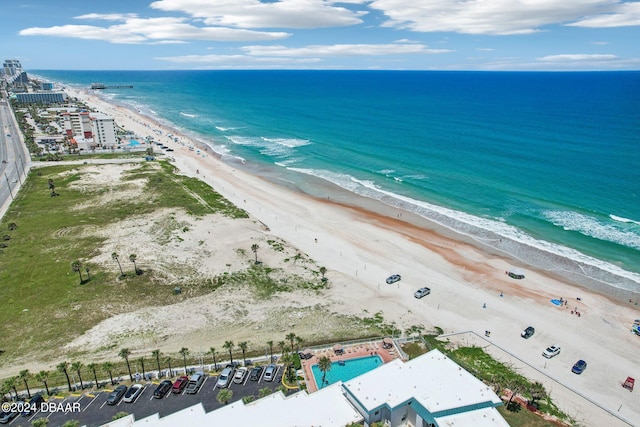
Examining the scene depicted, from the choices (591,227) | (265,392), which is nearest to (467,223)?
(591,227)

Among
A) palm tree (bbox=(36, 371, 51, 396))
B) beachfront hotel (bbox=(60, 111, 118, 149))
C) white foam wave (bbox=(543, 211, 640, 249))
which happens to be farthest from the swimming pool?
beachfront hotel (bbox=(60, 111, 118, 149))

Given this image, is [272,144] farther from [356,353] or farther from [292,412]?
[292,412]

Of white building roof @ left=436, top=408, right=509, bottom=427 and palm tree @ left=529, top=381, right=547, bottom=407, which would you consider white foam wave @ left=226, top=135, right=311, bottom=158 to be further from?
white building roof @ left=436, top=408, right=509, bottom=427

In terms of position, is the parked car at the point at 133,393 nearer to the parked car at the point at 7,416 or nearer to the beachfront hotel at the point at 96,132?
the parked car at the point at 7,416

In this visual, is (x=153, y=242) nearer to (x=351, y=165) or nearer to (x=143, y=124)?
(x=351, y=165)

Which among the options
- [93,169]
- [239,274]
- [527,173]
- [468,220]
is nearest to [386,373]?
[239,274]

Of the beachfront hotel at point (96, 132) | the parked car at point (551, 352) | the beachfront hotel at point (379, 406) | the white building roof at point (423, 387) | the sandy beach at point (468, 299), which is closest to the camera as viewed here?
the beachfront hotel at point (379, 406)

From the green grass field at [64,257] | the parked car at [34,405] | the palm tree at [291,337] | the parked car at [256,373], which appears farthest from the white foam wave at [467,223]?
the parked car at [34,405]

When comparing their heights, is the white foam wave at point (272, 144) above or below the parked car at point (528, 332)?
above
